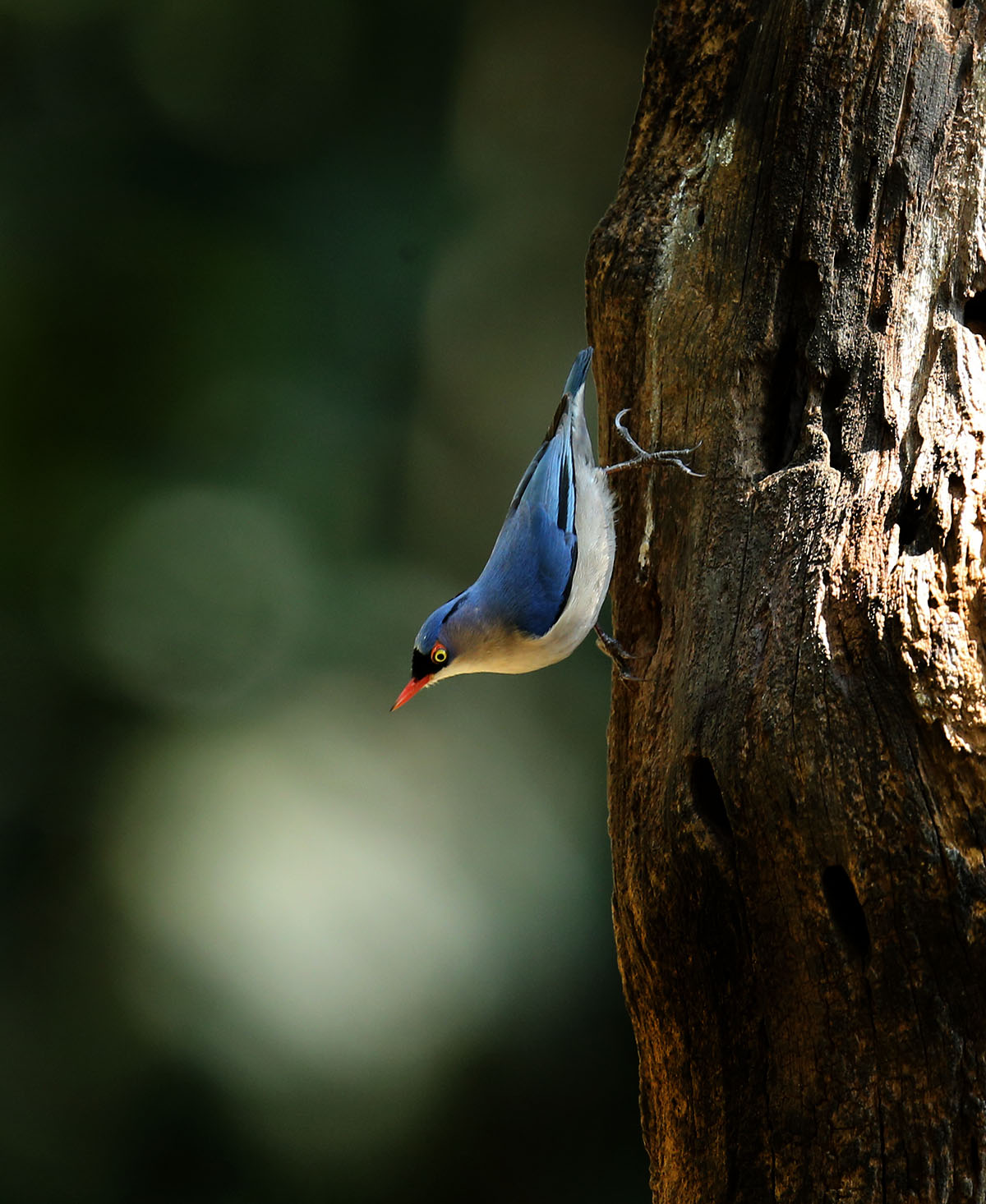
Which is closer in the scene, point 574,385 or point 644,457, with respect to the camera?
point 644,457

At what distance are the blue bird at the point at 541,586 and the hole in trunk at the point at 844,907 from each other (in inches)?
46.9

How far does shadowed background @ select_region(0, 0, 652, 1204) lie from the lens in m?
5.54

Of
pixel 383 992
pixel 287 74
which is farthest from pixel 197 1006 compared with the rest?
pixel 287 74

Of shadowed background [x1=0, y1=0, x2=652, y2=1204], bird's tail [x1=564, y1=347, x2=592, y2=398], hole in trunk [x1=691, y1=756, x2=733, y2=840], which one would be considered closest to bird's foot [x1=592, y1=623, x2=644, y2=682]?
hole in trunk [x1=691, y1=756, x2=733, y2=840]

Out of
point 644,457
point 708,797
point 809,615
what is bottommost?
point 708,797

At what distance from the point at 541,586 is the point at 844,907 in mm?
1365

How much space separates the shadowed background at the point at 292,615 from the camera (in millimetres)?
5539

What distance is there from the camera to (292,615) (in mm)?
6141

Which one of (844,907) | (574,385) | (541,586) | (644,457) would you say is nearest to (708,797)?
(844,907)

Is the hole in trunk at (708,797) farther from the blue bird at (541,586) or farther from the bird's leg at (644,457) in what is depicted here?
the blue bird at (541,586)

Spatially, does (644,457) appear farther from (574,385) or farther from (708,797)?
(708,797)

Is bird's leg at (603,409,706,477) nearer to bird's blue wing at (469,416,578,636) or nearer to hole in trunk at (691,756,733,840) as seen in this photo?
bird's blue wing at (469,416,578,636)

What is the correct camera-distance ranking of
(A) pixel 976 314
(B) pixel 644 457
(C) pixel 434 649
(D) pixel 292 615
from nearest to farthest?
(A) pixel 976 314 < (B) pixel 644 457 < (C) pixel 434 649 < (D) pixel 292 615

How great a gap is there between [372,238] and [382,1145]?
494 cm
